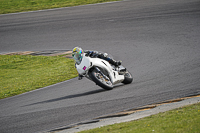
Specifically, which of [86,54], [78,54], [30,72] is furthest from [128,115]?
[30,72]

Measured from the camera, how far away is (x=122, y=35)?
19547mm

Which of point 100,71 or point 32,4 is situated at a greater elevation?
point 32,4

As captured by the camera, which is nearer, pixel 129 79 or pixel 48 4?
pixel 129 79

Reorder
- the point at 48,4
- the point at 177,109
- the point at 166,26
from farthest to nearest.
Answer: the point at 48,4 < the point at 166,26 < the point at 177,109

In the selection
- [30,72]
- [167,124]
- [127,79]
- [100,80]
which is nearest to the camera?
[167,124]

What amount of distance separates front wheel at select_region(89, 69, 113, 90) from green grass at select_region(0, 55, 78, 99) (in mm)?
3917

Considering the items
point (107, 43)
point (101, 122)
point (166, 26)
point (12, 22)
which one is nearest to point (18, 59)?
point (107, 43)

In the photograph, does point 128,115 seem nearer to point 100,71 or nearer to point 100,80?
point 100,80

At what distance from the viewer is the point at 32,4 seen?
2841 centimetres

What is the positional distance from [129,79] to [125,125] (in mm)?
5043

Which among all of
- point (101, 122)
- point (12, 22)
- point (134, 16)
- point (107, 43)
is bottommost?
point (101, 122)

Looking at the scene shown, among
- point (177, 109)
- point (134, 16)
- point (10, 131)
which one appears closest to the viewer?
point (177, 109)

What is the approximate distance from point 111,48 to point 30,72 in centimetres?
434

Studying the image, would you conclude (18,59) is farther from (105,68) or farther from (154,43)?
(105,68)
